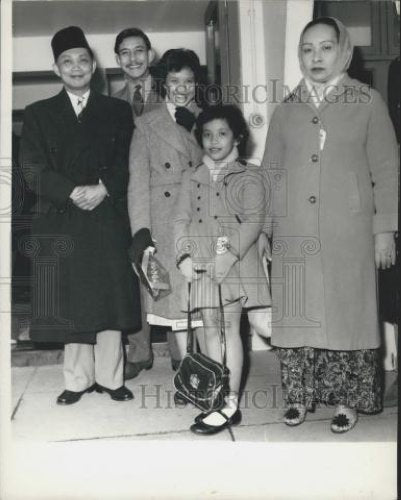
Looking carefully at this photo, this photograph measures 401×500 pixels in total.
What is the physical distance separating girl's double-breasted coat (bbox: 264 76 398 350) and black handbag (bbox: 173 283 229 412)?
1.02ft

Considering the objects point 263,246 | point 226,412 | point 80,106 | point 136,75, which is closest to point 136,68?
point 136,75

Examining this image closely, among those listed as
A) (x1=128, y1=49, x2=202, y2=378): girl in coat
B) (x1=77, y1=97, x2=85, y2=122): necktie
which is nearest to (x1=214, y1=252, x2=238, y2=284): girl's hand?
(x1=128, y1=49, x2=202, y2=378): girl in coat

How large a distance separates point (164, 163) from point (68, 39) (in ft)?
2.28

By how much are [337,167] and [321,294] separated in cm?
54

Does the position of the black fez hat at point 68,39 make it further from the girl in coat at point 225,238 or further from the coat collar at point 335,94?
the coat collar at point 335,94

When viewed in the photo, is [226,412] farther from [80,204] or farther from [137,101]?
[137,101]

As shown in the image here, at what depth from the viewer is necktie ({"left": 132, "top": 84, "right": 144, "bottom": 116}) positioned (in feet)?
10.5

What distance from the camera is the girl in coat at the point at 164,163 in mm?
2924

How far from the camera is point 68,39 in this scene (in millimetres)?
2760

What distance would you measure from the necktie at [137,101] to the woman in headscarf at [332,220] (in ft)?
2.57

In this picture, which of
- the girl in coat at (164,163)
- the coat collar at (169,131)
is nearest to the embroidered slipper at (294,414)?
the girl in coat at (164,163)

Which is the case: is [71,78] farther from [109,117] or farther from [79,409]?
[79,409]

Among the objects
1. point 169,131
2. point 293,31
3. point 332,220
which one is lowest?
point 332,220

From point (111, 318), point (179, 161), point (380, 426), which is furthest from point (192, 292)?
point (380, 426)
